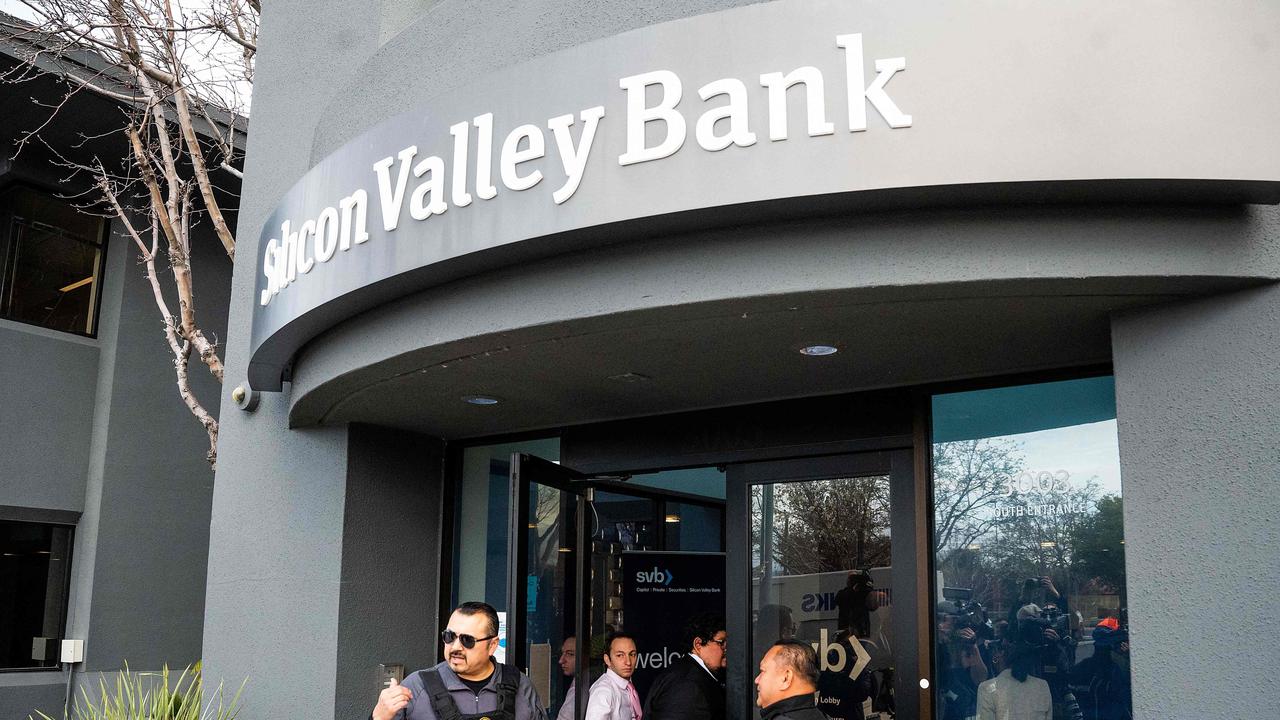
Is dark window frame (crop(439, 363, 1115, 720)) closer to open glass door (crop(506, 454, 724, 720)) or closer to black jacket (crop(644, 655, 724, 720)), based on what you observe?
black jacket (crop(644, 655, 724, 720))

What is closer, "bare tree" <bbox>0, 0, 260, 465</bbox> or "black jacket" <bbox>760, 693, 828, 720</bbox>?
"black jacket" <bbox>760, 693, 828, 720</bbox>

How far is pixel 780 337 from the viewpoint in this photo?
479 centimetres

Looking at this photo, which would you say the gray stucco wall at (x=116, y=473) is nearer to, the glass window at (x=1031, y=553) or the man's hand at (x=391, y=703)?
the man's hand at (x=391, y=703)

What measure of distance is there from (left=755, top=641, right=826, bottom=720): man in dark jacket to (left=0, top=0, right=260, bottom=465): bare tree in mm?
6742

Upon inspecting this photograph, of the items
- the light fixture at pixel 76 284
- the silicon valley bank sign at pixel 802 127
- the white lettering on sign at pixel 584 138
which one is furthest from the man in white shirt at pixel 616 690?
the light fixture at pixel 76 284

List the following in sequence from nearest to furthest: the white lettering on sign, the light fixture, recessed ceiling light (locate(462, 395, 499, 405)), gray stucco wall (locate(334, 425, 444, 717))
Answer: the white lettering on sign → recessed ceiling light (locate(462, 395, 499, 405)) → gray stucco wall (locate(334, 425, 444, 717)) → the light fixture

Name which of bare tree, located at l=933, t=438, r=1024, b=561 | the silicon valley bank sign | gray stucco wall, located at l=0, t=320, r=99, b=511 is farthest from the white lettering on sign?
gray stucco wall, located at l=0, t=320, r=99, b=511

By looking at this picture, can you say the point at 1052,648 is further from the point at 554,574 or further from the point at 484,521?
the point at 484,521

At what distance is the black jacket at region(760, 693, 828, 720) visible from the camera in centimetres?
429

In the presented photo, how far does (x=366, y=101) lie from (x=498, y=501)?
3.02 m

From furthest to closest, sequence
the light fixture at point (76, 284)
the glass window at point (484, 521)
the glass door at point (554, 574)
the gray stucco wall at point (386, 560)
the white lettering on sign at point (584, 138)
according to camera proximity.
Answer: the light fixture at point (76, 284), the glass window at point (484, 521), the gray stucco wall at point (386, 560), the glass door at point (554, 574), the white lettering on sign at point (584, 138)

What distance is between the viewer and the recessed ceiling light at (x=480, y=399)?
628 centimetres

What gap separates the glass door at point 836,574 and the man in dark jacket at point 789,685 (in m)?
1.35

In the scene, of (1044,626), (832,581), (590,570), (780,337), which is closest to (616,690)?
(590,570)
